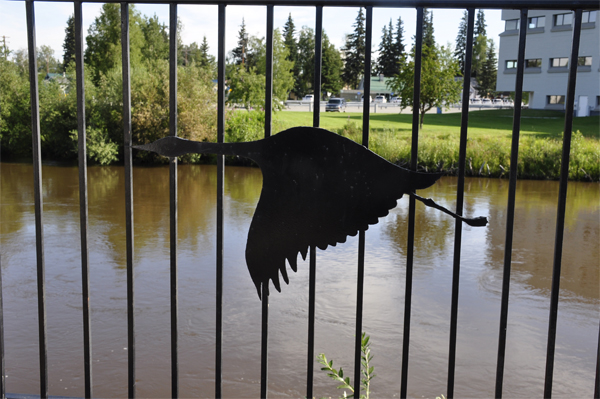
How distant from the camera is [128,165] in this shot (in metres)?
1.82

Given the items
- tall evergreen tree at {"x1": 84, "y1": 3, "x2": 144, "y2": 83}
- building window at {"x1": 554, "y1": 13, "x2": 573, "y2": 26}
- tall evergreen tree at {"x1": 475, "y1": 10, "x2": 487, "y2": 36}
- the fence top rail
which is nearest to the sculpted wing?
the fence top rail

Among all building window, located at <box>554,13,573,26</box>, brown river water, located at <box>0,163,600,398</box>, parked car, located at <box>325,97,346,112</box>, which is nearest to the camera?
brown river water, located at <box>0,163,600,398</box>

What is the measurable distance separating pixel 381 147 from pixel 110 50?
1903 centimetres

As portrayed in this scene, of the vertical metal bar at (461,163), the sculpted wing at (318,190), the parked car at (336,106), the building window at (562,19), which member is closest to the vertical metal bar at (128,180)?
the sculpted wing at (318,190)

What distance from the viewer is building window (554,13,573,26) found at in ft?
102

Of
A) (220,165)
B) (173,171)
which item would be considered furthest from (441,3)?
(173,171)

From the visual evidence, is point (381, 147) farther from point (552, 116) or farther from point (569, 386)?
point (552, 116)

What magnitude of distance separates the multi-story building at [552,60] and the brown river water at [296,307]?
2205 cm

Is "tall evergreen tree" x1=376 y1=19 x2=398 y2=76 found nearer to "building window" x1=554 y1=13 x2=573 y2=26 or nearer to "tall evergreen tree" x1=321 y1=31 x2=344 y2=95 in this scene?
"tall evergreen tree" x1=321 y1=31 x2=344 y2=95

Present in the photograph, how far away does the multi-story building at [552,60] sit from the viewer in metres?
29.6

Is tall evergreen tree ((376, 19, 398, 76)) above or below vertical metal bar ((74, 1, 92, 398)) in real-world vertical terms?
above

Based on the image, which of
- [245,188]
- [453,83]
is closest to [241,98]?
[453,83]

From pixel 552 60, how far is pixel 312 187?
1408 inches

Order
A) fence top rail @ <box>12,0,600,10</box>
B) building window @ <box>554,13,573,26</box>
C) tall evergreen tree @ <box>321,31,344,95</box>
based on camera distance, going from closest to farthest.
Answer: fence top rail @ <box>12,0,600,10</box>
building window @ <box>554,13,573,26</box>
tall evergreen tree @ <box>321,31,344,95</box>
